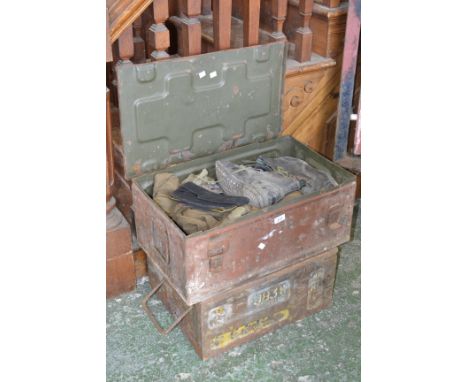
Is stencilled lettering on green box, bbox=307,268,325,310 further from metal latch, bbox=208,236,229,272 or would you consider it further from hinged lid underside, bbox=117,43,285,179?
hinged lid underside, bbox=117,43,285,179

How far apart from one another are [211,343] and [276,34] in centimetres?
150

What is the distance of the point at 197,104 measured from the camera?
2449mm

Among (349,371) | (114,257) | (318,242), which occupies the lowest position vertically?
(349,371)

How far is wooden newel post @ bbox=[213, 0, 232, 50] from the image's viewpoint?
2400mm

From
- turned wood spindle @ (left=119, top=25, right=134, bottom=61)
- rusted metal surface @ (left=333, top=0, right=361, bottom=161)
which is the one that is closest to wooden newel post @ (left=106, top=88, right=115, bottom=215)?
turned wood spindle @ (left=119, top=25, right=134, bottom=61)

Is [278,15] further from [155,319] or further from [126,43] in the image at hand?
[155,319]

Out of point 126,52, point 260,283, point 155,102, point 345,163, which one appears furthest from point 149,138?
point 345,163

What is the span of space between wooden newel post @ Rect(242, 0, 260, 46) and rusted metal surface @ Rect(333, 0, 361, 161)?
478 millimetres

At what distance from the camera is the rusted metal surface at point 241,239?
2.03 meters

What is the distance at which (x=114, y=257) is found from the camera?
256 centimetres

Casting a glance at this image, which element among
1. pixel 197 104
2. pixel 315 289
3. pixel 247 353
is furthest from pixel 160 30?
pixel 247 353

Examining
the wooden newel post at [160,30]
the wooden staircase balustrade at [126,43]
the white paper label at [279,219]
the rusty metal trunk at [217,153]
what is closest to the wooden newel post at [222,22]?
the rusty metal trunk at [217,153]

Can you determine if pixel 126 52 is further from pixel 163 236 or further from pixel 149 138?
pixel 163 236

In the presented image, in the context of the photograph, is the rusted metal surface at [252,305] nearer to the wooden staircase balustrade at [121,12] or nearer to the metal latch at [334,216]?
the metal latch at [334,216]
